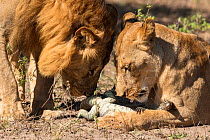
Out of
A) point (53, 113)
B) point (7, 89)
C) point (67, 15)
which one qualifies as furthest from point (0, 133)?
point (67, 15)

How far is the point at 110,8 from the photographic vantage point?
5.22m

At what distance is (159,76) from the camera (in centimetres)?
457

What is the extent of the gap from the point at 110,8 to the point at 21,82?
1768 millimetres

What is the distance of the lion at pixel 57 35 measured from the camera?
194 inches

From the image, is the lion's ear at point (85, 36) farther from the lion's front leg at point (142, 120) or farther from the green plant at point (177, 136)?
the green plant at point (177, 136)

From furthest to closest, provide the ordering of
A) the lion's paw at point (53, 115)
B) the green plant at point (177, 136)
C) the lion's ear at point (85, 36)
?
the lion's paw at point (53, 115), the lion's ear at point (85, 36), the green plant at point (177, 136)

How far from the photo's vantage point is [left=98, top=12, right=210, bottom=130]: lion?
4477 mm

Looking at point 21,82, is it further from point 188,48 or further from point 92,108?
point 188,48

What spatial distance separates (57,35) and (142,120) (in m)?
1.33

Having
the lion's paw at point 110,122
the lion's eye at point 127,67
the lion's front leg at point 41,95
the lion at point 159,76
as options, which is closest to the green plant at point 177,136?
the lion at point 159,76

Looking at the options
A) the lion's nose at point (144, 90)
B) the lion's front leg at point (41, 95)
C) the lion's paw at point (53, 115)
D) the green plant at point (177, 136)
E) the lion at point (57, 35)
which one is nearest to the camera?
the green plant at point (177, 136)

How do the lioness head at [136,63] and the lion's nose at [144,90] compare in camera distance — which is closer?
the lioness head at [136,63]

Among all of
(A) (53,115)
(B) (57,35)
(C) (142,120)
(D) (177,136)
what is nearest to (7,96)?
(A) (53,115)

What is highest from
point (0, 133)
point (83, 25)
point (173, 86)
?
point (83, 25)
